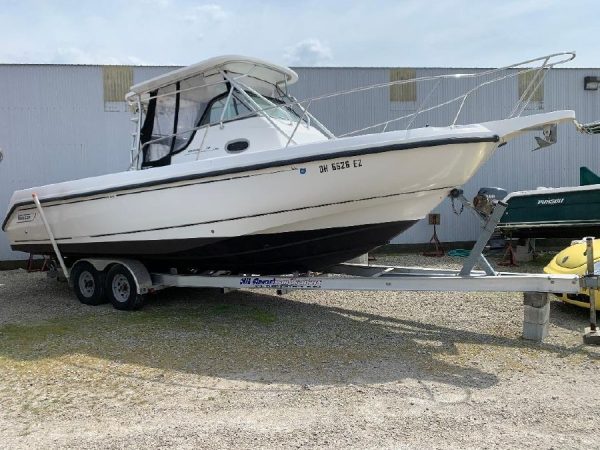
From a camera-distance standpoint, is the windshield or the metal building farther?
the metal building

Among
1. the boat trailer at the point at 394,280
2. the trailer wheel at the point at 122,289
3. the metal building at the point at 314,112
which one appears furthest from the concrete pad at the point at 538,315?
the metal building at the point at 314,112

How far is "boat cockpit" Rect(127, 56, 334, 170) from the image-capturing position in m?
5.83

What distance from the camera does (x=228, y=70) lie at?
624 centimetres

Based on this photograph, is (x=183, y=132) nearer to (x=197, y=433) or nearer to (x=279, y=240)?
(x=279, y=240)

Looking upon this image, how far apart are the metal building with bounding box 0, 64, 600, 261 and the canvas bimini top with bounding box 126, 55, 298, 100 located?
14.4 ft

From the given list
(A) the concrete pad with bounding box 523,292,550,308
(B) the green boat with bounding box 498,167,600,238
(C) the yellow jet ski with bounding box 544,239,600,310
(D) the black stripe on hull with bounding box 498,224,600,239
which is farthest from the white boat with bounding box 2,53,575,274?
(D) the black stripe on hull with bounding box 498,224,600,239

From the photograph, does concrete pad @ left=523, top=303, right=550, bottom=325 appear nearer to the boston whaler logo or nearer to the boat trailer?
the boat trailer

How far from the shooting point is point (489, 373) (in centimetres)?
407

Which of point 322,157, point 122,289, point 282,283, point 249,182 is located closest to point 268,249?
point 282,283

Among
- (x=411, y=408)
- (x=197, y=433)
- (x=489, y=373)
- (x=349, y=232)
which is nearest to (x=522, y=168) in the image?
(x=349, y=232)

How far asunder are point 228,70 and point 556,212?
6844mm

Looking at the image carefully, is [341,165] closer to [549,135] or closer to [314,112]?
[549,135]

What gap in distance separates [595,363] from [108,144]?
→ 959 centimetres

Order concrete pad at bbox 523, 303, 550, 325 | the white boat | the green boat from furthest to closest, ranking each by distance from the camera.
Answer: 1. the green boat
2. the white boat
3. concrete pad at bbox 523, 303, 550, 325
